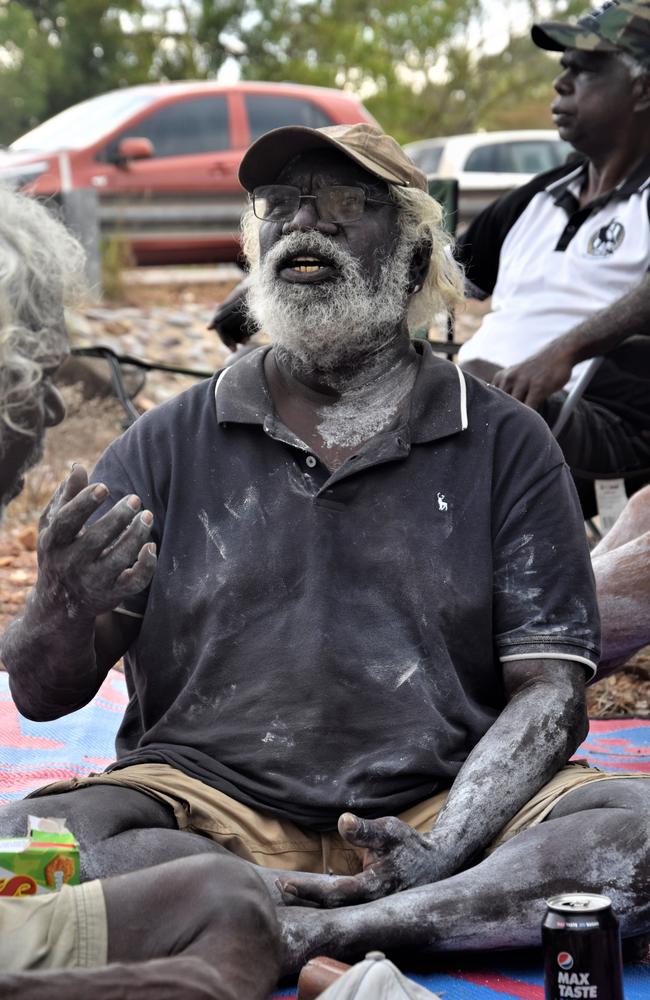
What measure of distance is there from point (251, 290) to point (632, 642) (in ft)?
4.74

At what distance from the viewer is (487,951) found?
2896mm

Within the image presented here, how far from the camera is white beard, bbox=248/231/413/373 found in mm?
3455

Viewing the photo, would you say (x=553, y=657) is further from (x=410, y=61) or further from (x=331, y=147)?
(x=410, y=61)

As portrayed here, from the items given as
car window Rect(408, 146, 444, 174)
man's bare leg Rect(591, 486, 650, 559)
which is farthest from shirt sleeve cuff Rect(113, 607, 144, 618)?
car window Rect(408, 146, 444, 174)

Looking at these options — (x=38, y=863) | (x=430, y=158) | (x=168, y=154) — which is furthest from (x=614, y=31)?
(x=430, y=158)

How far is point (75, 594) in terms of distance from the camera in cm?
289

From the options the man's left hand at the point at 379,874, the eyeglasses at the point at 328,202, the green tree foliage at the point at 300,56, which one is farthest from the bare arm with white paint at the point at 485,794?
the green tree foliage at the point at 300,56

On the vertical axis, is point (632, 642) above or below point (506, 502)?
below

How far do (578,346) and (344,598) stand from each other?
2.27 meters

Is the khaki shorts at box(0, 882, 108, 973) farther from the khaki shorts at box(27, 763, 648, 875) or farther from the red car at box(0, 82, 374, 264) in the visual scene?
the red car at box(0, 82, 374, 264)

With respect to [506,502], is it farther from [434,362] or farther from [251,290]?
[251,290]

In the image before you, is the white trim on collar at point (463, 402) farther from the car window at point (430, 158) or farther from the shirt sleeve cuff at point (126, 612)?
the car window at point (430, 158)

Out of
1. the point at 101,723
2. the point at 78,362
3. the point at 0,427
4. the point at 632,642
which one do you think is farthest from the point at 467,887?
the point at 78,362

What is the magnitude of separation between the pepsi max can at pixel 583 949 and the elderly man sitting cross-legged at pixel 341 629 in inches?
18.6
